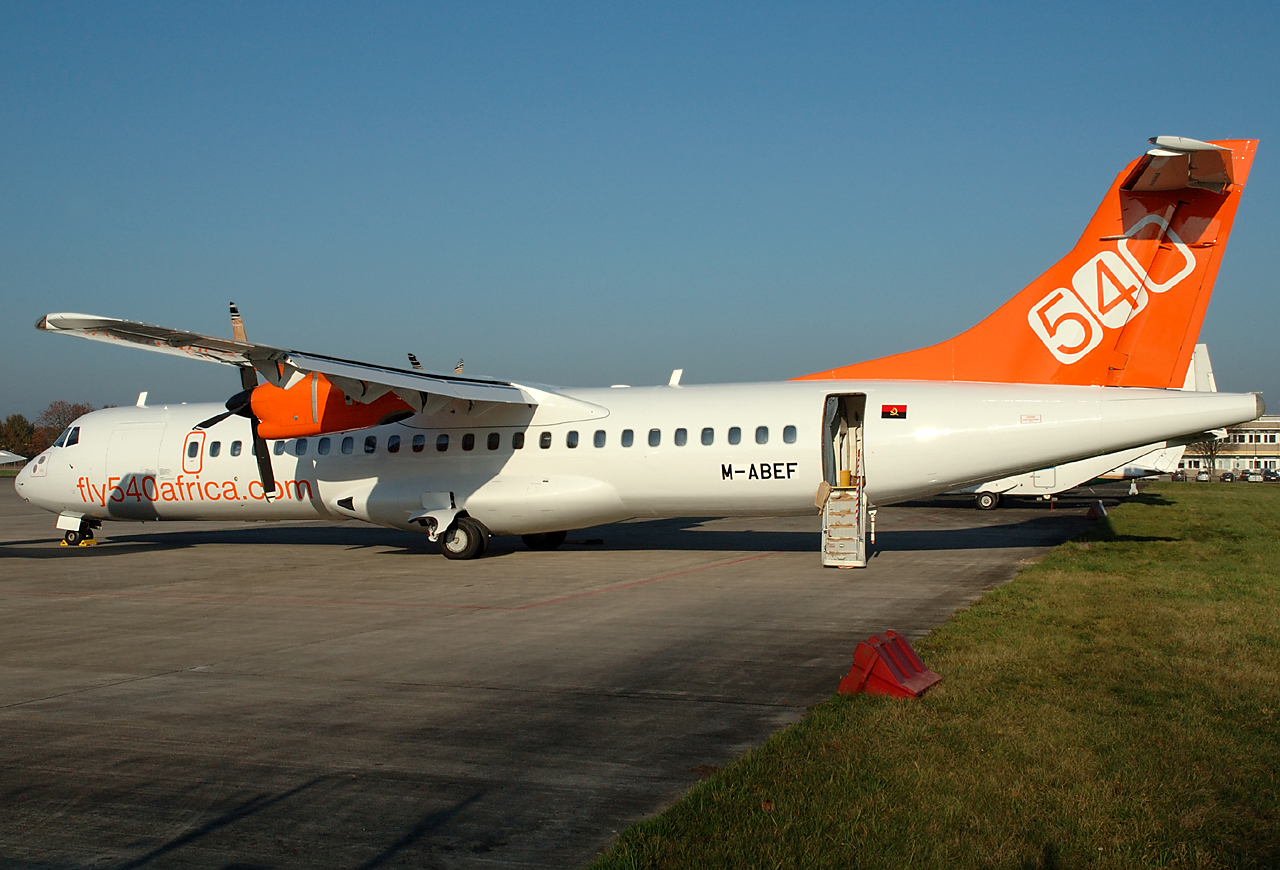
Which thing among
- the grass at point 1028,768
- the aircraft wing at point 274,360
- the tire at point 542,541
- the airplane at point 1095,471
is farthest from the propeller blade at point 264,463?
the airplane at point 1095,471

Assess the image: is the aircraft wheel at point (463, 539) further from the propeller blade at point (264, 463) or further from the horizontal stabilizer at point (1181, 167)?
the horizontal stabilizer at point (1181, 167)

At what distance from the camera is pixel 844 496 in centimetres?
1548

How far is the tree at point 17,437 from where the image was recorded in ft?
330

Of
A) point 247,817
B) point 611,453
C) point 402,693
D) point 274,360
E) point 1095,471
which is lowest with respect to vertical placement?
point 247,817

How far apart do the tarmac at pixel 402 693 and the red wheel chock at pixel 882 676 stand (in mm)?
434

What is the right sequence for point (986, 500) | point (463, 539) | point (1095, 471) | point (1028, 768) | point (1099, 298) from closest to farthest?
point (1028, 768) < point (1099, 298) < point (463, 539) < point (1095, 471) < point (986, 500)

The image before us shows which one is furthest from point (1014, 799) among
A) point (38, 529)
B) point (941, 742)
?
point (38, 529)

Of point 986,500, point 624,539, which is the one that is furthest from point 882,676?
point 986,500

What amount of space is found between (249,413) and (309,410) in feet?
6.77

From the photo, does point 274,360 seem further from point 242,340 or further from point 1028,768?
point 1028,768

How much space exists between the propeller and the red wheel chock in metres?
11.3

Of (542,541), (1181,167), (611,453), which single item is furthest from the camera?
(542,541)

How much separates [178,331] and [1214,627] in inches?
542

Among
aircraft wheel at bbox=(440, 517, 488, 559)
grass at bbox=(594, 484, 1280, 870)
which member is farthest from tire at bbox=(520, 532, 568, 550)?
grass at bbox=(594, 484, 1280, 870)
